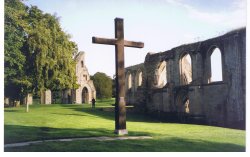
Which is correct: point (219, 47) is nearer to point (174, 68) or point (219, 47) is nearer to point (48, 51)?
point (174, 68)

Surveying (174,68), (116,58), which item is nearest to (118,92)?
(116,58)

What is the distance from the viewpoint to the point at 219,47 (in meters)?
21.8

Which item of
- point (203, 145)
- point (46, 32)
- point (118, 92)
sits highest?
point (46, 32)

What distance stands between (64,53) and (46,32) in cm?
202

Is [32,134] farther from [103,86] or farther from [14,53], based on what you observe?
[103,86]

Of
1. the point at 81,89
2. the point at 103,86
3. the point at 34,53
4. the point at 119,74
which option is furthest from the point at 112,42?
the point at 103,86

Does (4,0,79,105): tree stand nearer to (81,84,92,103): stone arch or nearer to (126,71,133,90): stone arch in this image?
(126,71,133,90): stone arch

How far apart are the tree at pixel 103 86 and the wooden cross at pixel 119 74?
141 feet

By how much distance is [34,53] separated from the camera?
2031 centimetres

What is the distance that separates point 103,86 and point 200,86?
34.1m

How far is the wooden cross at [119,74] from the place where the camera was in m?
12.5

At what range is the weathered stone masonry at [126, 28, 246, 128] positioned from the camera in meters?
19.7

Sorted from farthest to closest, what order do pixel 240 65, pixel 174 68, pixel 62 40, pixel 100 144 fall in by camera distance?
pixel 174 68 → pixel 62 40 → pixel 240 65 → pixel 100 144

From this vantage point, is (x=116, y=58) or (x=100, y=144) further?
(x=116, y=58)
